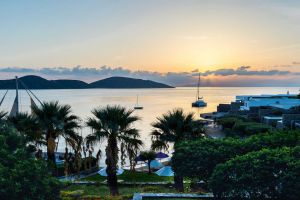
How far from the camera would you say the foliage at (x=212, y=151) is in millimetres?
14523

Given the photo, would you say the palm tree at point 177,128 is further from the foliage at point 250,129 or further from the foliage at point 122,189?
the foliage at point 250,129

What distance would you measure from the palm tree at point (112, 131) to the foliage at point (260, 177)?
6.67 meters

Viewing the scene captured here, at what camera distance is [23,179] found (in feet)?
31.5

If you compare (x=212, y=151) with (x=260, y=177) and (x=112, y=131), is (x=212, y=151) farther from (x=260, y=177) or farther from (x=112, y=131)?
(x=112, y=131)

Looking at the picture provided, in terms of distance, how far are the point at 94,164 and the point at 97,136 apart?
13.0m

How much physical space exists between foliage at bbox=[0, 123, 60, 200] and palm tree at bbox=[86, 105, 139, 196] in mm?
5952

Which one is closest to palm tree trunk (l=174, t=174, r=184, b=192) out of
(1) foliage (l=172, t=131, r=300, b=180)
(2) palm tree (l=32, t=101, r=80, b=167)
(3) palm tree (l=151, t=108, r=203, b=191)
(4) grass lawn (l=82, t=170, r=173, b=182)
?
(3) palm tree (l=151, t=108, r=203, b=191)

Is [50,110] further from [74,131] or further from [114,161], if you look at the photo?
[114,161]

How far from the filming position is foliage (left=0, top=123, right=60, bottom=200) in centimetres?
906

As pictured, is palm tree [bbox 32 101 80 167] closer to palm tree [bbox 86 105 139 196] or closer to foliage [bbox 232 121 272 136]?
palm tree [bbox 86 105 139 196]

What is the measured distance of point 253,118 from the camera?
65.7 metres

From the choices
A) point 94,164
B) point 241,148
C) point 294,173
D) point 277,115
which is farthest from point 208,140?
point 277,115

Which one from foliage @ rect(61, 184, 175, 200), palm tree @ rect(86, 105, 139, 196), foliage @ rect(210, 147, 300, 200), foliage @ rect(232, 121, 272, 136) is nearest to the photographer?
foliage @ rect(210, 147, 300, 200)

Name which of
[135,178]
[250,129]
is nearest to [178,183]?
[135,178]
